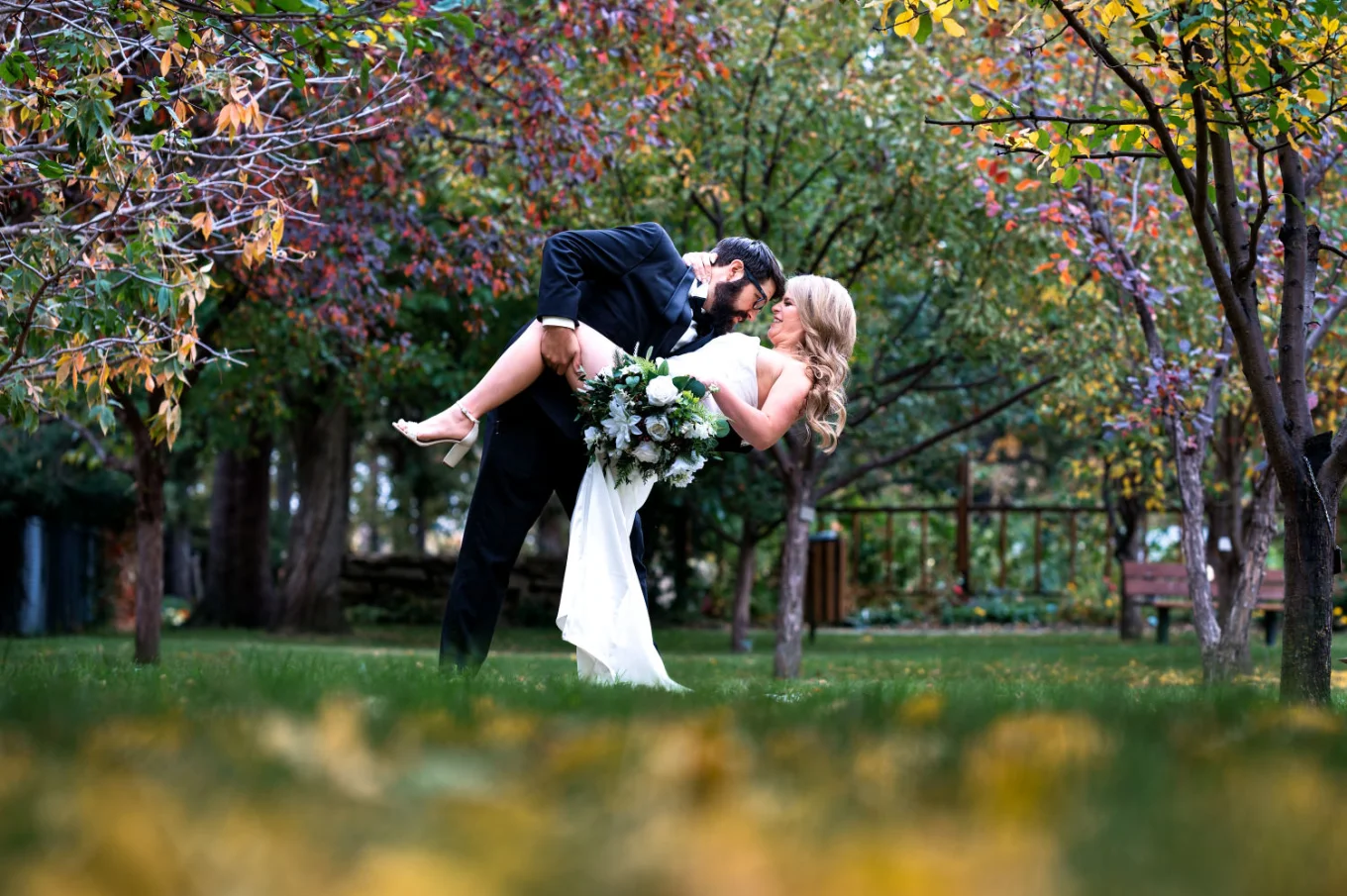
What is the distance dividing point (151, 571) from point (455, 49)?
4451 millimetres

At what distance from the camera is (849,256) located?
1223cm

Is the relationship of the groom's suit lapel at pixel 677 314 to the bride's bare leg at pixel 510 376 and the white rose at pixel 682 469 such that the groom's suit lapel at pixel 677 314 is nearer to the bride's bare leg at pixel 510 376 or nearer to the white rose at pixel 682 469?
the bride's bare leg at pixel 510 376

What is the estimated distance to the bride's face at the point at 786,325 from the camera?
6.03 m

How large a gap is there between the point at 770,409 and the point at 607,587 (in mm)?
1046

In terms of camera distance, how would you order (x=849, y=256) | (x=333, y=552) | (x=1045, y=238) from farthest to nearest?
(x=333, y=552) → (x=849, y=256) → (x=1045, y=238)

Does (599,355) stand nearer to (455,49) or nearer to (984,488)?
(455,49)

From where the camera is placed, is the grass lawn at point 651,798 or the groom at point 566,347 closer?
the grass lawn at point 651,798

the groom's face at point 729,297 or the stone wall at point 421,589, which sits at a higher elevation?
the groom's face at point 729,297

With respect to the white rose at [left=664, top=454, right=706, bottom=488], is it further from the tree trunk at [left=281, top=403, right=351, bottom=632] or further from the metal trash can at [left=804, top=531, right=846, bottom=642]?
the tree trunk at [left=281, top=403, right=351, bottom=632]

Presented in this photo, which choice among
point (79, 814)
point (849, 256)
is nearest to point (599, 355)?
point (79, 814)

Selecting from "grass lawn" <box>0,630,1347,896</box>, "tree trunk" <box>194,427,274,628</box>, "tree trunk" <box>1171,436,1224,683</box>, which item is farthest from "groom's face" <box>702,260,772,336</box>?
"tree trunk" <box>194,427,274,628</box>

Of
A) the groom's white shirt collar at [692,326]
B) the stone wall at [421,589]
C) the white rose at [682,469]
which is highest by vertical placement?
the groom's white shirt collar at [692,326]

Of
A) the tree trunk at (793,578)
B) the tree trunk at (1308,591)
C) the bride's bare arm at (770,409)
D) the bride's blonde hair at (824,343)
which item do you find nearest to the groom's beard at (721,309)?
the bride's blonde hair at (824,343)

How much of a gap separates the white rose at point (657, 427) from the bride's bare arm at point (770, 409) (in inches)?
16.7
